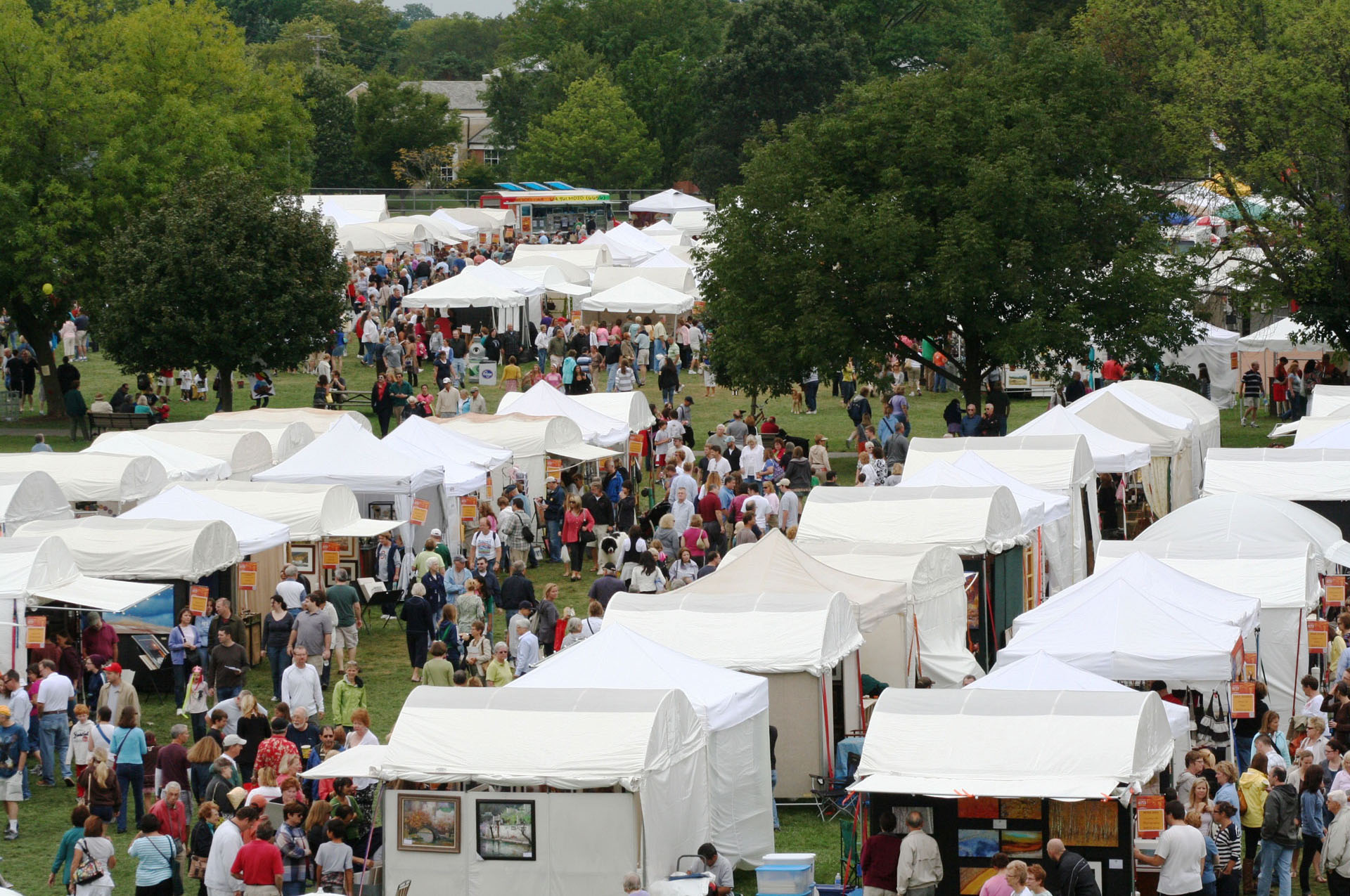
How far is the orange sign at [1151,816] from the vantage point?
13.1 meters

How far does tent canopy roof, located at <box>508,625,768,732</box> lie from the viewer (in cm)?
1436

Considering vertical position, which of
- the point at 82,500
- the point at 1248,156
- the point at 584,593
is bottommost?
the point at 584,593

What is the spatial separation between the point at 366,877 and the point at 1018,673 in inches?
214

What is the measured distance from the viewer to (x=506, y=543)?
80.4 feet

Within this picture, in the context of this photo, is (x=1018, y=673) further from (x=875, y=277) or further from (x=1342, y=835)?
(x=875, y=277)

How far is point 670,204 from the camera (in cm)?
7025

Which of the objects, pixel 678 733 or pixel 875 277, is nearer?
pixel 678 733

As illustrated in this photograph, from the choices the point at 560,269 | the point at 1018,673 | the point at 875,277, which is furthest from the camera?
the point at 560,269

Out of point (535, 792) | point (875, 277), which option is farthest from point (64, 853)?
point (875, 277)

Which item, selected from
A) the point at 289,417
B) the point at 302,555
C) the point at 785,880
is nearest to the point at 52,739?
the point at 302,555

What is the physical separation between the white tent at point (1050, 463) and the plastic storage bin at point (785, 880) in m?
10.5

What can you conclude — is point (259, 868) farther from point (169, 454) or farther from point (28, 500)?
point (169, 454)

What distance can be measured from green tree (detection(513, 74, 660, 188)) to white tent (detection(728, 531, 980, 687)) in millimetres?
64747

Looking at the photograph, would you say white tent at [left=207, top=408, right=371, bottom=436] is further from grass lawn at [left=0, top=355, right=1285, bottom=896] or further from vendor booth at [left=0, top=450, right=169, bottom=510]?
grass lawn at [left=0, top=355, right=1285, bottom=896]
